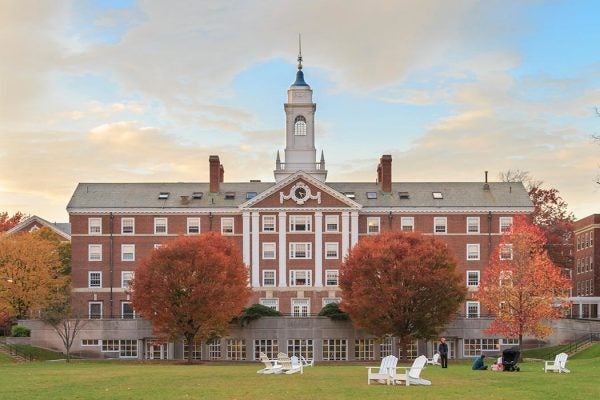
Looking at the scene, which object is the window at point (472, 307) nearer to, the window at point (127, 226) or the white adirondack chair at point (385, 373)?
the window at point (127, 226)

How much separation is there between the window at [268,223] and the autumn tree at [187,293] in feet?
57.3

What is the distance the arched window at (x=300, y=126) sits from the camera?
344ft

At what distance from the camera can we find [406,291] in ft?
251

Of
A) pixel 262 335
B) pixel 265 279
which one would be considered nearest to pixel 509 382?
pixel 262 335

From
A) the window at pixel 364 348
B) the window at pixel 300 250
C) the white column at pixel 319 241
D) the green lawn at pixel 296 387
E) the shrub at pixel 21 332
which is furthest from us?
the window at pixel 300 250

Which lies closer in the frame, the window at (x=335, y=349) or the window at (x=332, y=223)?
the window at (x=335, y=349)

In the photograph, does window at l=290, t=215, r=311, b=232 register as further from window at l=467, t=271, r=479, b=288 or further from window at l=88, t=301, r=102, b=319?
window at l=88, t=301, r=102, b=319

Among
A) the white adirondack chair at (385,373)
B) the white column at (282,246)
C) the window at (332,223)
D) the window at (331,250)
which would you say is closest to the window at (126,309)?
the white column at (282,246)

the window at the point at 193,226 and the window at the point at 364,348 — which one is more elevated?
the window at the point at 193,226

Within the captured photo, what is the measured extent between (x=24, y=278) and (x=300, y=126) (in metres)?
30.8

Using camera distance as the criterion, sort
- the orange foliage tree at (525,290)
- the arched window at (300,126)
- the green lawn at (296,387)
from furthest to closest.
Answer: the arched window at (300,126) < the orange foliage tree at (525,290) < the green lawn at (296,387)

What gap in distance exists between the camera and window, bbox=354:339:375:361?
83812 millimetres

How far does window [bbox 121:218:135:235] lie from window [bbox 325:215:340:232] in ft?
57.5

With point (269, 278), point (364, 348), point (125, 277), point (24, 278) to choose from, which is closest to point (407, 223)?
point (269, 278)
